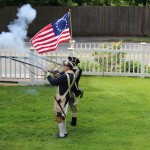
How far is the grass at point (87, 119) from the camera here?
8.55m

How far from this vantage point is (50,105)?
11.5 m

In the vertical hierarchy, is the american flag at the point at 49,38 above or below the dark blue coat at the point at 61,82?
above

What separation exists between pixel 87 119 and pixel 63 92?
1.45 meters

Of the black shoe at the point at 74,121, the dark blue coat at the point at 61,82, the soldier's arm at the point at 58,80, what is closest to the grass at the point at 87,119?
the black shoe at the point at 74,121

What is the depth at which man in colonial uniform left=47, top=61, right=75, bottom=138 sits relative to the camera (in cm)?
887

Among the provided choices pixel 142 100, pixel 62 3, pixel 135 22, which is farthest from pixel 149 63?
pixel 62 3

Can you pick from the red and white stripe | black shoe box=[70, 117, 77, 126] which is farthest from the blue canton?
black shoe box=[70, 117, 77, 126]

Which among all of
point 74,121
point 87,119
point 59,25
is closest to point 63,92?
point 74,121

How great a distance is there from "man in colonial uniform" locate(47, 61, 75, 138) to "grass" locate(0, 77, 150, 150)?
11.8 inches

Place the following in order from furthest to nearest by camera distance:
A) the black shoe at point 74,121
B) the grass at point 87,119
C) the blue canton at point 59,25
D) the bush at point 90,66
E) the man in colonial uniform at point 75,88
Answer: the bush at point 90,66
the blue canton at point 59,25
the black shoe at point 74,121
the man in colonial uniform at point 75,88
the grass at point 87,119

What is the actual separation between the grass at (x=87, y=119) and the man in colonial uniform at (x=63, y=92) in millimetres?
300

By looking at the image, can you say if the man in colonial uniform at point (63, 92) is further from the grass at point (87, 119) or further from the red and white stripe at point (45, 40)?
the red and white stripe at point (45, 40)

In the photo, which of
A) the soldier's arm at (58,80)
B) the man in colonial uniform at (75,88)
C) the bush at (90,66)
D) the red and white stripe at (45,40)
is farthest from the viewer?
the bush at (90,66)

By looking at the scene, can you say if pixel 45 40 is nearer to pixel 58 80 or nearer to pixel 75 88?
pixel 75 88
